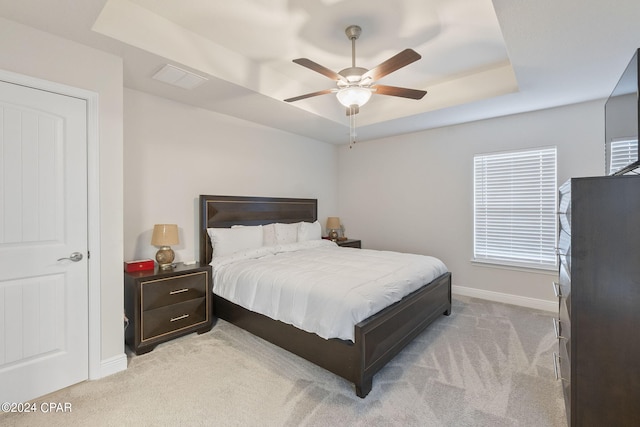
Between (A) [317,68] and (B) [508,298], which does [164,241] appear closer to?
(A) [317,68]

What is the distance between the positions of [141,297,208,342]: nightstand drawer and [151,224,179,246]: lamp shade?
65 cm

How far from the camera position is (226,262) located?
3.28 meters

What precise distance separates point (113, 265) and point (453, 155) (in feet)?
14.7

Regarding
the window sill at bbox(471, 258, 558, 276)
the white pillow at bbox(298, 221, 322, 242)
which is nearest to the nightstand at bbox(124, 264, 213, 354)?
the white pillow at bbox(298, 221, 322, 242)

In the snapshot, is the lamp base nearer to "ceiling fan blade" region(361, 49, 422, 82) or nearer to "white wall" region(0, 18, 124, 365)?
"white wall" region(0, 18, 124, 365)

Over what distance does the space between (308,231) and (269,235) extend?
2.42ft

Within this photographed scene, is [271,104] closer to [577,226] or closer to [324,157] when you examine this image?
[324,157]

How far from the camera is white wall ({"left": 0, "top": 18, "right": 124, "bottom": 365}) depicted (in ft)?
6.99

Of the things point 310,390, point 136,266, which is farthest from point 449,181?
point 136,266

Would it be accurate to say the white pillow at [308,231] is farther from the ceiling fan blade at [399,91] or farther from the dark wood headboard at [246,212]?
the ceiling fan blade at [399,91]

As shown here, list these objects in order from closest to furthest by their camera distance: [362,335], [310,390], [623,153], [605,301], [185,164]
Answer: [605,301] → [623,153] → [362,335] → [310,390] → [185,164]

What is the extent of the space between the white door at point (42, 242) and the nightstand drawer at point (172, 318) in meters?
0.47

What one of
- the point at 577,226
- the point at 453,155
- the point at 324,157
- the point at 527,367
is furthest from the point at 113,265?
the point at 453,155

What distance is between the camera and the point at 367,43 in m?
2.81
